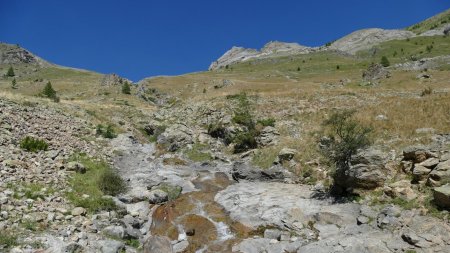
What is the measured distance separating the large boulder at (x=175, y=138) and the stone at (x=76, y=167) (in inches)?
453

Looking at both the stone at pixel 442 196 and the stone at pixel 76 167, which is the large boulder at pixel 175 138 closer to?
the stone at pixel 76 167

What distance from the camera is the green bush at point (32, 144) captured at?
2442cm

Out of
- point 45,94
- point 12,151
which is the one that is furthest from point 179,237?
point 45,94

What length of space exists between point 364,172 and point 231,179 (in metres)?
9.81

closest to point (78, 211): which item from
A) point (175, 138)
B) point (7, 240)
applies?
point (7, 240)

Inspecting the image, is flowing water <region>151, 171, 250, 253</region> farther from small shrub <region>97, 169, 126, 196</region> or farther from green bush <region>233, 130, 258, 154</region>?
green bush <region>233, 130, 258, 154</region>

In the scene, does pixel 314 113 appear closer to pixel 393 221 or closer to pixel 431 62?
pixel 393 221

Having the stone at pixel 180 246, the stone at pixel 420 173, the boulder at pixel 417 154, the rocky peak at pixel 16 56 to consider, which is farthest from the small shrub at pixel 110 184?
the rocky peak at pixel 16 56

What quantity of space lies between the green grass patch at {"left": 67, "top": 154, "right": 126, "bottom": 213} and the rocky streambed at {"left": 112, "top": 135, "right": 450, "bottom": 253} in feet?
3.27

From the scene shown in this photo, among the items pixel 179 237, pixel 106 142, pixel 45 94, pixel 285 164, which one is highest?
pixel 45 94

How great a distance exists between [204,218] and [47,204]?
7.54 m

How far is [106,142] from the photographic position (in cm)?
3338

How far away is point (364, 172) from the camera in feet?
66.8

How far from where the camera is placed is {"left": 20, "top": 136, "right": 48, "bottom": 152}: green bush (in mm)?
24422
